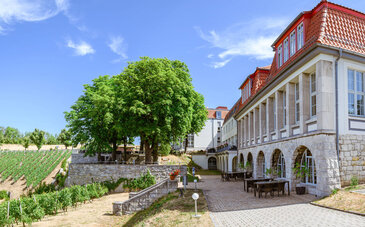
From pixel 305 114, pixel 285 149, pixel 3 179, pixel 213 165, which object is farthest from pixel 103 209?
pixel 213 165

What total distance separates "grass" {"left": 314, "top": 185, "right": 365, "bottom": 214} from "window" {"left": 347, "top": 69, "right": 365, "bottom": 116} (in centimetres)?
354

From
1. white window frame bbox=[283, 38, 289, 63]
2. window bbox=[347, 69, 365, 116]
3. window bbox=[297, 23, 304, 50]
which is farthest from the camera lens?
white window frame bbox=[283, 38, 289, 63]

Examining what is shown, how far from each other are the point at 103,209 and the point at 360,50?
55.0 ft

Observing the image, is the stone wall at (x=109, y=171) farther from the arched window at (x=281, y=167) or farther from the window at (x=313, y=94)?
the window at (x=313, y=94)

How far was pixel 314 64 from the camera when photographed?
1309 centimetres

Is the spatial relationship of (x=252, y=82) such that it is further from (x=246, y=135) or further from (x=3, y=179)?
(x=3, y=179)

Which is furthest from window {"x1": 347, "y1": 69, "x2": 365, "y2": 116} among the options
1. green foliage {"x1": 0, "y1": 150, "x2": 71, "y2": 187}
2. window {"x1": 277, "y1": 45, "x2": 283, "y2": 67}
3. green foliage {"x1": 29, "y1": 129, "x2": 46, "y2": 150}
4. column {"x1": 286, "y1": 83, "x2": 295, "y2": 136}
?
green foliage {"x1": 29, "y1": 129, "x2": 46, "y2": 150}

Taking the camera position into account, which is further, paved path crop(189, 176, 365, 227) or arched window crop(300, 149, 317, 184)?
arched window crop(300, 149, 317, 184)

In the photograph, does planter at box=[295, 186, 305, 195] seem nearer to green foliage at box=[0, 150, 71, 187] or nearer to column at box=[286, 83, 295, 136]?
column at box=[286, 83, 295, 136]

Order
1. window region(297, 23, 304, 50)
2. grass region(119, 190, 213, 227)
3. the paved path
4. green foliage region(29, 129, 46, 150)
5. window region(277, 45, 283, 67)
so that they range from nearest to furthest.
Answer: the paved path
grass region(119, 190, 213, 227)
window region(297, 23, 304, 50)
window region(277, 45, 283, 67)
green foliage region(29, 129, 46, 150)

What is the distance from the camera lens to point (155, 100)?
85.3 ft

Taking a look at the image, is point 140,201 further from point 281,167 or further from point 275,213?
point 281,167

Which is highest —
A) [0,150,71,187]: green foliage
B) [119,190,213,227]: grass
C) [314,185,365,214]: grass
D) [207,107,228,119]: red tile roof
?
[207,107,228,119]: red tile roof

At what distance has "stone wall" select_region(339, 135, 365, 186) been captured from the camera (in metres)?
12.3
